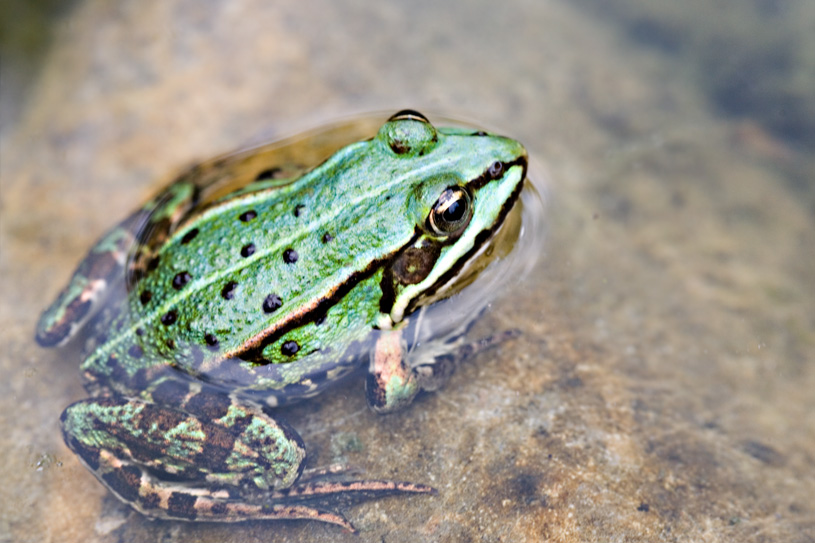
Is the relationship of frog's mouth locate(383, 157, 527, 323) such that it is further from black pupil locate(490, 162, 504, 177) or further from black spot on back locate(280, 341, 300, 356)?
black spot on back locate(280, 341, 300, 356)

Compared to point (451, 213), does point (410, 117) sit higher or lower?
higher

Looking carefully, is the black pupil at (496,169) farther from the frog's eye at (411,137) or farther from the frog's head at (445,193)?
the frog's eye at (411,137)

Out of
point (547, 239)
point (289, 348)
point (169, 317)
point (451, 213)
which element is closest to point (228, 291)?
point (169, 317)

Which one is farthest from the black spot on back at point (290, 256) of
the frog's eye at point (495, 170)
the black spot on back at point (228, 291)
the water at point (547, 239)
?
the frog's eye at point (495, 170)

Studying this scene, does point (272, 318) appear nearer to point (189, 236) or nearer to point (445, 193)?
point (189, 236)

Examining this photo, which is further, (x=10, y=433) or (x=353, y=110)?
(x=353, y=110)

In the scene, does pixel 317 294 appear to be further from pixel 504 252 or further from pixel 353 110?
pixel 353 110

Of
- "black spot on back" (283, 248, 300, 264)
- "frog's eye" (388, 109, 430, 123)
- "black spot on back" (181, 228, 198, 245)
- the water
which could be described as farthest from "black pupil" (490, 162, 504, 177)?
"black spot on back" (181, 228, 198, 245)

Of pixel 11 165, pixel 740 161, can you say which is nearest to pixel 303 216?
pixel 11 165
